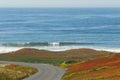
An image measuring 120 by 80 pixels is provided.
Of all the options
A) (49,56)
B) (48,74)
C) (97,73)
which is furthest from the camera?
(49,56)

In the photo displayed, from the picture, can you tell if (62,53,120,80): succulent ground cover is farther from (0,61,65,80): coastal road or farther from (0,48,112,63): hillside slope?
(0,48,112,63): hillside slope

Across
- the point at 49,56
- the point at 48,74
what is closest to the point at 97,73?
the point at 48,74

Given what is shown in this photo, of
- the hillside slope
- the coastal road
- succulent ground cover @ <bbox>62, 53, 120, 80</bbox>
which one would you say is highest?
succulent ground cover @ <bbox>62, 53, 120, 80</bbox>

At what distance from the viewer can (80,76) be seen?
2518 inches

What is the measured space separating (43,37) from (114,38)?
27.9m

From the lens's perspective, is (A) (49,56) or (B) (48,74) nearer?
(B) (48,74)

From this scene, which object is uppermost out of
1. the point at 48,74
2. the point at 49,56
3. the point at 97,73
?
the point at 97,73

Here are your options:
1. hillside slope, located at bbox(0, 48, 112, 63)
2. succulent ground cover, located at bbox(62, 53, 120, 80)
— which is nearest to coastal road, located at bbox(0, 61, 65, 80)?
succulent ground cover, located at bbox(62, 53, 120, 80)

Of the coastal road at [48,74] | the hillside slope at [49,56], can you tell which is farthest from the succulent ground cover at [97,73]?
the hillside slope at [49,56]

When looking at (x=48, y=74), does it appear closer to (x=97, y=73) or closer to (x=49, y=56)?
(x=97, y=73)

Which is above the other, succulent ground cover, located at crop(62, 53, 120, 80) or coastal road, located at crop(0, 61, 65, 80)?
succulent ground cover, located at crop(62, 53, 120, 80)

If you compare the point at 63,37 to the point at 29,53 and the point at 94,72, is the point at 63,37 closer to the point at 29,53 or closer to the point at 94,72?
the point at 29,53

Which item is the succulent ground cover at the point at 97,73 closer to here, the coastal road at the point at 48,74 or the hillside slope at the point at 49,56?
the coastal road at the point at 48,74

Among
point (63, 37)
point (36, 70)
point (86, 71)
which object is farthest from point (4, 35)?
point (86, 71)
